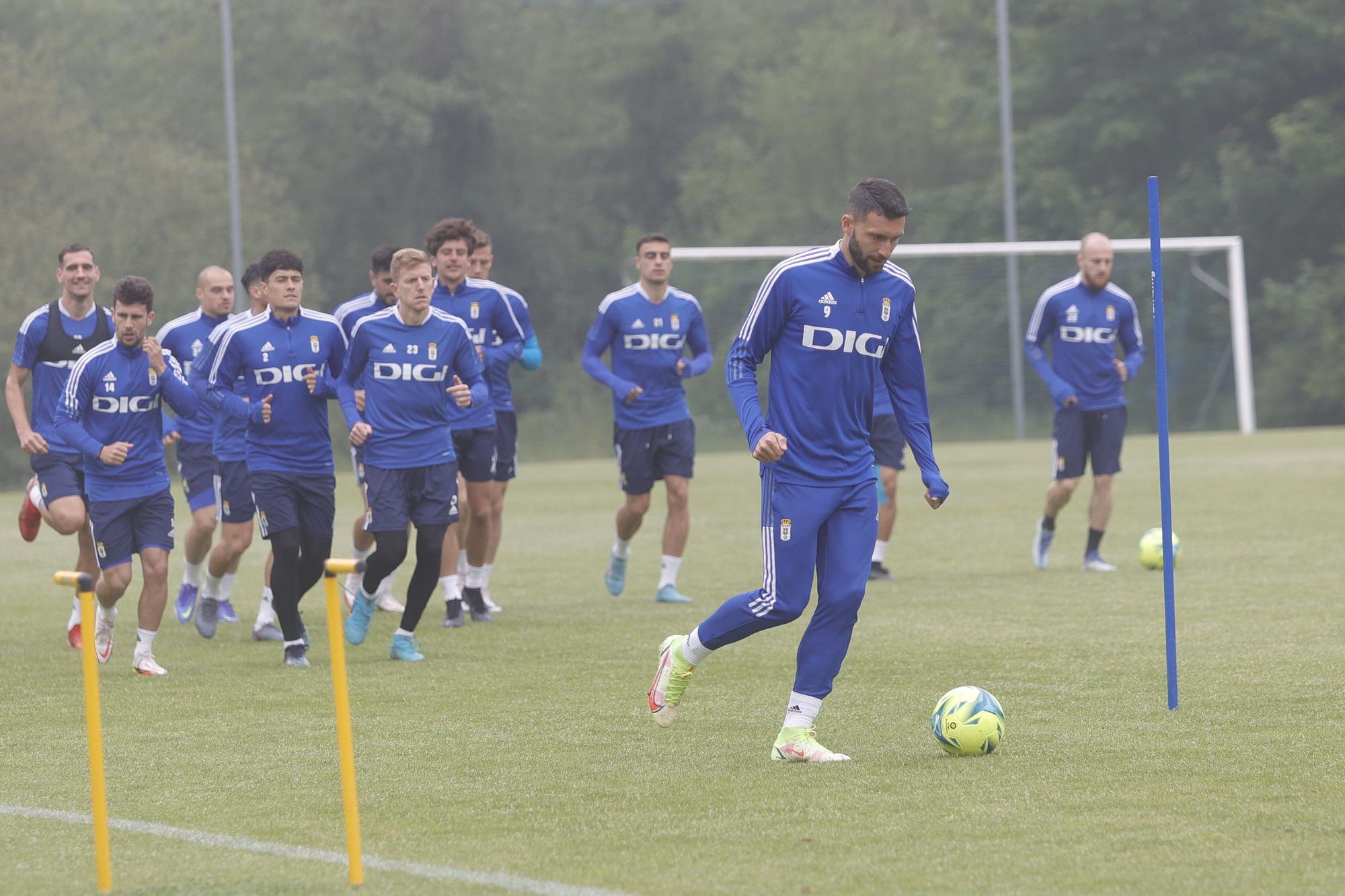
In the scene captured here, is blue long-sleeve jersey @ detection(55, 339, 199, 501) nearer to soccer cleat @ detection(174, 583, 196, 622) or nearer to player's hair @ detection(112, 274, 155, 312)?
player's hair @ detection(112, 274, 155, 312)

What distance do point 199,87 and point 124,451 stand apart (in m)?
42.0

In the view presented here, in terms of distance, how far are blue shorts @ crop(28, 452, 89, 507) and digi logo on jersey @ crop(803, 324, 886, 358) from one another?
16.6ft

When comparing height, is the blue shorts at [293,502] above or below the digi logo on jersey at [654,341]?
below

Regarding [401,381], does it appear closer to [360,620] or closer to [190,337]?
[360,620]

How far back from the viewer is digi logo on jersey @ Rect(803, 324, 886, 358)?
6.69 meters

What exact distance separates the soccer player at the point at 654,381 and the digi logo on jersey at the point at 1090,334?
8.87 feet

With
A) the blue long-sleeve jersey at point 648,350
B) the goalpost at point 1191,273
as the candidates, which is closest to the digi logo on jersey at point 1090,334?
the blue long-sleeve jersey at point 648,350

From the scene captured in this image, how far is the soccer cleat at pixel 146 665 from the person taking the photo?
930 centimetres

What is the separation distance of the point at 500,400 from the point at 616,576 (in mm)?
1404

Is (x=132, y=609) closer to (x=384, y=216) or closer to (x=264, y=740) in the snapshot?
(x=264, y=740)

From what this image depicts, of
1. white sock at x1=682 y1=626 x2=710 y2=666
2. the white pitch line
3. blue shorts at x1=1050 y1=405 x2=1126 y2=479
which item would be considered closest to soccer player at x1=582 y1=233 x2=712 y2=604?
blue shorts at x1=1050 y1=405 x2=1126 y2=479

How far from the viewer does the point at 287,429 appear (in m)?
9.56

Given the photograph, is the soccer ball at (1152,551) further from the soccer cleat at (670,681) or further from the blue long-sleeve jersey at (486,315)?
the soccer cleat at (670,681)

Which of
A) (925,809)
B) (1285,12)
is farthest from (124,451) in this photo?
(1285,12)
